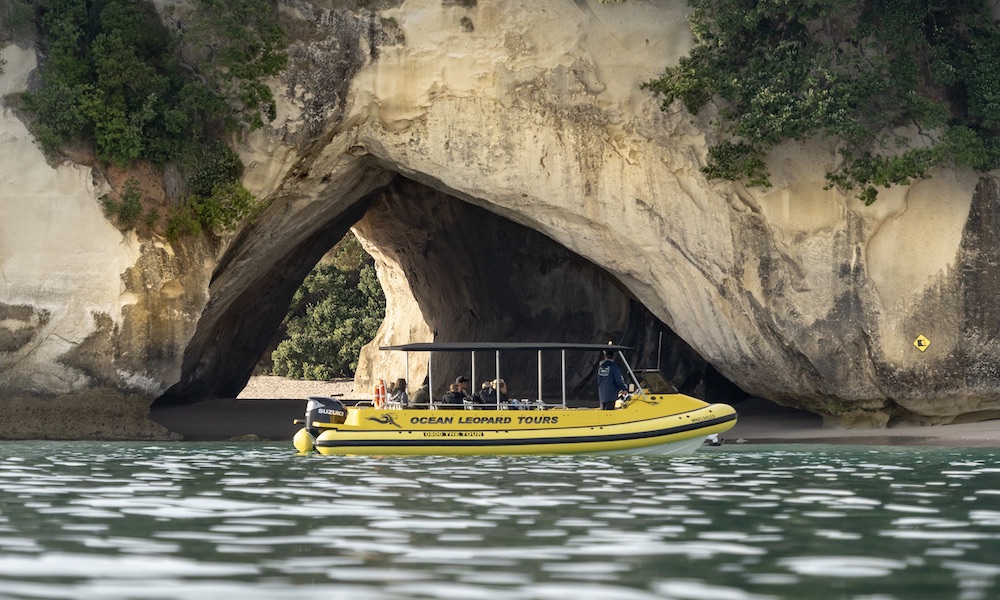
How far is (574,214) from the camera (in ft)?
73.9

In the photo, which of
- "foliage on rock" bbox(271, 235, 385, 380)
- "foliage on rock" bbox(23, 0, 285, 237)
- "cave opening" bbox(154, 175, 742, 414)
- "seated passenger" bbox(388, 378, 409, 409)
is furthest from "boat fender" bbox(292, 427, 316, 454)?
"foliage on rock" bbox(271, 235, 385, 380)

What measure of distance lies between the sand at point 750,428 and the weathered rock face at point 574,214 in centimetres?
78

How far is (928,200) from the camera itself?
71.3ft

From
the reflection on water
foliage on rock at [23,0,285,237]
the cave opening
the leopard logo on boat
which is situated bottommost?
the reflection on water

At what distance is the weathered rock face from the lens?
69.3 ft

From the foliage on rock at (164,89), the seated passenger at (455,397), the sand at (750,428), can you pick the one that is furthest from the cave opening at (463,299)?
the seated passenger at (455,397)

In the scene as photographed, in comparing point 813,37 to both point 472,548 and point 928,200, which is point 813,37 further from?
point 472,548

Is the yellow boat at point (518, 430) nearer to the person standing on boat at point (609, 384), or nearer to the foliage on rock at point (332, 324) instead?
the person standing on boat at point (609, 384)

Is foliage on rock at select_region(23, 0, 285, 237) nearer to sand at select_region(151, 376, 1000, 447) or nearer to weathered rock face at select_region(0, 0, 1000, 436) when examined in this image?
weathered rock face at select_region(0, 0, 1000, 436)

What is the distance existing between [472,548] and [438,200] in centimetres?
2339

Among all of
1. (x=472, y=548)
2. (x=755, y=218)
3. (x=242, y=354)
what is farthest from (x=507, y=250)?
(x=472, y=548)

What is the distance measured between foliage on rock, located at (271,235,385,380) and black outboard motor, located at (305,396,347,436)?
29.1 m

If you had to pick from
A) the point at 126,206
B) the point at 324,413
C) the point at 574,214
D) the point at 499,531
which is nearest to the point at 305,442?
the point at 324,413

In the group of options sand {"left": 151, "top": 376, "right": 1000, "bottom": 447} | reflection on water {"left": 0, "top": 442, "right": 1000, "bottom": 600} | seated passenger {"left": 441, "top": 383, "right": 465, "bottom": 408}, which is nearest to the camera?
reflection on water {"left": 0, "top": 442, "right": 1000, "bottom": 600}
